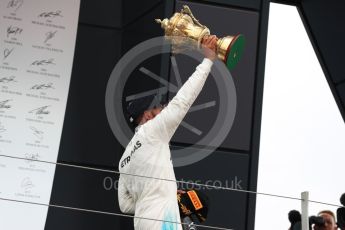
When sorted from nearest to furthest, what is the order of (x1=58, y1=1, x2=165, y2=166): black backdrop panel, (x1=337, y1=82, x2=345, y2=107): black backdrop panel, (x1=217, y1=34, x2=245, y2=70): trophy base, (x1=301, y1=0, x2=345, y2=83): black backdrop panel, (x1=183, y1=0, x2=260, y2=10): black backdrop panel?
(x1=217, y1=34, x2=245, y2=70): trophy base, (x1=183, y1=0, x2=260, y2=10): black backdrop panel, (x1=58, y1=1, x2=165, y2=166): black backdrop panel, (x1=301, y1=0, x2=345, y2=83): black backdrop panel, (x1=337, y1=82, x2=345, y2=107): black backdrop panel

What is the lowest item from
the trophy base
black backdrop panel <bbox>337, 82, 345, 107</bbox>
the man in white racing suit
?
the man in white racing suit

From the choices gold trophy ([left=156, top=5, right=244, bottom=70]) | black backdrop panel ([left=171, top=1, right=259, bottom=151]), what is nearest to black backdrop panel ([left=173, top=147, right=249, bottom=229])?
black backdrop panel ([left=171, top=1, right=259, bottom=151])

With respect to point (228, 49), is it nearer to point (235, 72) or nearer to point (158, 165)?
point (158, 165)

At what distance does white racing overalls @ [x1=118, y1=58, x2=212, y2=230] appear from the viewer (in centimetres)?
347

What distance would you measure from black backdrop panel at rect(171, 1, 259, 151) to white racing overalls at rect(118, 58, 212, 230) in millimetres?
1717

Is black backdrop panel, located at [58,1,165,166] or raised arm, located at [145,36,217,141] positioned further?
black backdrop panel, located at [58,1,165,166]

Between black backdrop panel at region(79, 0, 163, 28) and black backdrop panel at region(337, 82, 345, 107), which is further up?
black backdrop panel at region(79, 0, 163, 28)

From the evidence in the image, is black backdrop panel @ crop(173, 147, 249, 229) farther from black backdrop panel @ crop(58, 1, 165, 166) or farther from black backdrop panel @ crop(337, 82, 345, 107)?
black backdrop panel @ crop(337, 82, 345, 107)

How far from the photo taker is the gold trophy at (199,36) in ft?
12.4

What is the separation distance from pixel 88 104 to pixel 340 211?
206cm

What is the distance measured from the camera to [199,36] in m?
3.92

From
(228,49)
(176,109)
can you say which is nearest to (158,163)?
(176,109)

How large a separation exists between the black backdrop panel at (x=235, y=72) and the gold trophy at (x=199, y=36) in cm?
121

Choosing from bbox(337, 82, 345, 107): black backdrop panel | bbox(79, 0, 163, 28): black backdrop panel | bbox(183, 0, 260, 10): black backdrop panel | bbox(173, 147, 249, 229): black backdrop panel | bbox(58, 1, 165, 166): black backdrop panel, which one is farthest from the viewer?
bbox(337, 82, 345, 107): black backdrop panel
